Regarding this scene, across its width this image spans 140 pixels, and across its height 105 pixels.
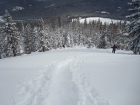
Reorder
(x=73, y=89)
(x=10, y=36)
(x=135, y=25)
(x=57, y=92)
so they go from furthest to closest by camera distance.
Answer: (x=10, y=36) → (x=135, y=25) → (x=73, y=89) → (x=57, y=92)

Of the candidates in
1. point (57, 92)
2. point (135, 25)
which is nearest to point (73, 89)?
point (57, 92)

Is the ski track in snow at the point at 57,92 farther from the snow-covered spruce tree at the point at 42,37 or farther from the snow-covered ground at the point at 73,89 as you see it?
the snow-covered spruce tree at the point at 42,37

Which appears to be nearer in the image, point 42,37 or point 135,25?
point 135,25

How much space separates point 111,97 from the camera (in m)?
7.20

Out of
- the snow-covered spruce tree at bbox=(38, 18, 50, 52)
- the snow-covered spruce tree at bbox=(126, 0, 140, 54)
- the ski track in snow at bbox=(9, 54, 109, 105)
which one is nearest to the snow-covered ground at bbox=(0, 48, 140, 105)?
the ski track in snow at bbox=(9, 54, 109, 105)

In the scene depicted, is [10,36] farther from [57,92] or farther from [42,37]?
[57,92]

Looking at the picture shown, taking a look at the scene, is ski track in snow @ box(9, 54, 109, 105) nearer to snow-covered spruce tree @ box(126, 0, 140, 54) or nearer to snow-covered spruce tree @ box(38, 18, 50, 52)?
snow-covered spruce tree @ box(126, 0, 140, 54)

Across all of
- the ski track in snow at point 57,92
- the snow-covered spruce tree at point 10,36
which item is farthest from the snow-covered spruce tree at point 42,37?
the ski track in snow at point 57,92

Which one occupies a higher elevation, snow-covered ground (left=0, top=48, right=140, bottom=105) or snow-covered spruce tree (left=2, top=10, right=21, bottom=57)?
snow-covered spruce tree (left=2, top=10, right=21, bottom=57)

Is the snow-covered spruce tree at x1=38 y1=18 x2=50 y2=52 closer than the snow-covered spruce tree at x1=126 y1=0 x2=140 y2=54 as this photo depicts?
No

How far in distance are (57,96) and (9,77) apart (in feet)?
17.0

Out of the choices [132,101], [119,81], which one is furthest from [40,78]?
[132,101]

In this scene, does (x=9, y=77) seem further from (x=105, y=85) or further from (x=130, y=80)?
(x=130, y=80)

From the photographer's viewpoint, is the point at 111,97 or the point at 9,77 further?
the point at 9,77
